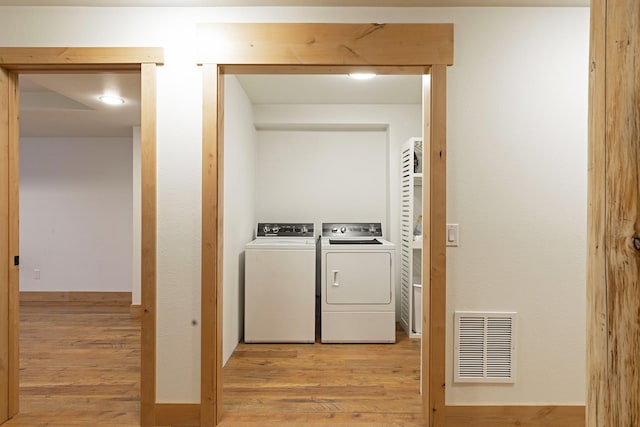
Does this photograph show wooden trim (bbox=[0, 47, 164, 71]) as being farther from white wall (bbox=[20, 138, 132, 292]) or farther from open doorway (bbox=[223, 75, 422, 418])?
white wall (bbox=[20, 138, 132, 292])

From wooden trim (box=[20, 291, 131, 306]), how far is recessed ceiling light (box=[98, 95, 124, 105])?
8.37 ft

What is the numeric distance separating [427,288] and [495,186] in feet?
2.12

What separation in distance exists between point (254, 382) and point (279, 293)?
2.67 feet

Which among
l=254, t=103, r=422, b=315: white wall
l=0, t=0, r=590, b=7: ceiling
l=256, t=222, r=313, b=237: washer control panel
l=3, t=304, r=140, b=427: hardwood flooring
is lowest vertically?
l=3, t=304, r=140, b=427: hardwood flooring

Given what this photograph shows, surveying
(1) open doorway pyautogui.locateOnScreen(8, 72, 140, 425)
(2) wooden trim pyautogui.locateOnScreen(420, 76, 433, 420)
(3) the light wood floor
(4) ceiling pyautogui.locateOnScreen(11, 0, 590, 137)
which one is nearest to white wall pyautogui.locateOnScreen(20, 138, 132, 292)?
(1) open doorway pyautogui.locateOnScreen(8, 72, 140, 425)

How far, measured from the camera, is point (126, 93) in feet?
10.1

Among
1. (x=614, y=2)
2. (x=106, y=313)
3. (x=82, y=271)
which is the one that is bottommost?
(x=106, y=313)

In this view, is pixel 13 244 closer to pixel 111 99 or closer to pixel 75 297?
pixel 111 99

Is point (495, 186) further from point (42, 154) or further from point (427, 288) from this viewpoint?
point (42, 154)

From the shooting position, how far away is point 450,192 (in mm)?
1907

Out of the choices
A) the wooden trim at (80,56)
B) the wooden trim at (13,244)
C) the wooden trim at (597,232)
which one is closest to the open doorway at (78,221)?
the wooden trim at (13,244)

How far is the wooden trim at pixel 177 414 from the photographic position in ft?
6.17

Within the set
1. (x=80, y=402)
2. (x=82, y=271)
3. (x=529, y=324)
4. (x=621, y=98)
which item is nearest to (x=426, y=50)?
(x=621, y=98)

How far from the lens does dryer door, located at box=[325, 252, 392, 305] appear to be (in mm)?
3129
